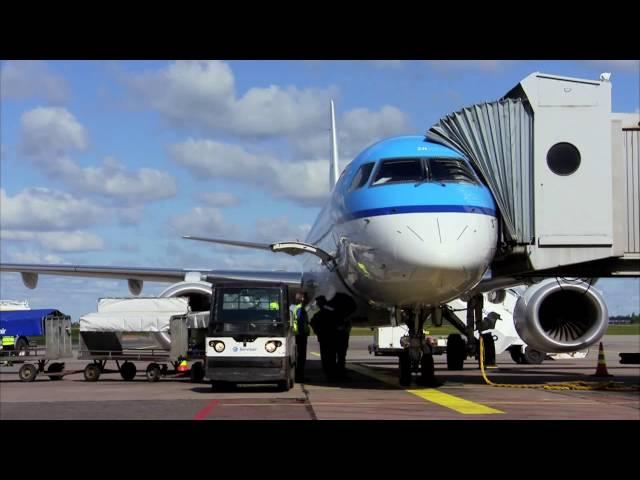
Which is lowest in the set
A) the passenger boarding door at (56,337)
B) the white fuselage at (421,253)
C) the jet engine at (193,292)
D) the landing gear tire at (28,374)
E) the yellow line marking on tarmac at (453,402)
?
the landing gear tire at (28,374)

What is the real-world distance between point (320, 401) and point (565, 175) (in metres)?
4.96

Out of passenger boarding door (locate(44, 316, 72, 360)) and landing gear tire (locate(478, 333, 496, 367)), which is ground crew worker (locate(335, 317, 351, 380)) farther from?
passenger boarding door (locate(44, 316, 72, 360))

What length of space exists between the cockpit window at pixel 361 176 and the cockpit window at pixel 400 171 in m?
0.33

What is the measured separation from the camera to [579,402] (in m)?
12.3

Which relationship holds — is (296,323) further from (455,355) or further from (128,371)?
(455,355)

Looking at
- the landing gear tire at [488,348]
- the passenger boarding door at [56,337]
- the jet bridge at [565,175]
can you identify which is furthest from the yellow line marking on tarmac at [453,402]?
the passenger boarding door at [56,337]

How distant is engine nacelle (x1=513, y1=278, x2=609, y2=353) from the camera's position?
658 inches

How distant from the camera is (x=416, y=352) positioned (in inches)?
565

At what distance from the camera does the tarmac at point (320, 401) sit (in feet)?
34.6

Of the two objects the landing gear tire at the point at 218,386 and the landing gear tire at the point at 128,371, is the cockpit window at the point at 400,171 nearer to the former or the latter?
the landing gear tire at the point at 218,386

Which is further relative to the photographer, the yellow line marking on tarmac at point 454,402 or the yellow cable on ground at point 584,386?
the yellow cable on ground at point 584,386
